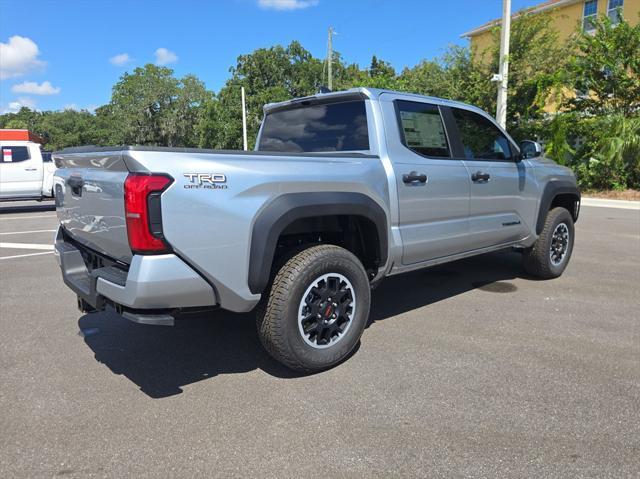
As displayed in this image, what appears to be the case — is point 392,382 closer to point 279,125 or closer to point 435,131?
point 435,131

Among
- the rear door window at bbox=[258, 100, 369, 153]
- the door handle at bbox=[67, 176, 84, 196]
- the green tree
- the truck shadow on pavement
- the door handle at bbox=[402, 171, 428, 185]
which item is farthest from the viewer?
the green tree

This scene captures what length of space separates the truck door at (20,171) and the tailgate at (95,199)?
467 inches

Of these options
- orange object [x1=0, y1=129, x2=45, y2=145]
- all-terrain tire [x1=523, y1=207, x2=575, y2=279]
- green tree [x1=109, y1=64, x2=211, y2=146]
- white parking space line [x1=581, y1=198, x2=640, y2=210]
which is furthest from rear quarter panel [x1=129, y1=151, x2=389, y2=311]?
green tree [x1=109, y1=64, x2=211, y2=146]

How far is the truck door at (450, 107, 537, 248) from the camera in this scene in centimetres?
452

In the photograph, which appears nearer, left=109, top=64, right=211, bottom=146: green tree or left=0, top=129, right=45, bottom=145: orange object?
left=0, top=129, right=45, bottom=145: orange object

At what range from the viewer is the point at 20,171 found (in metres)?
13.7

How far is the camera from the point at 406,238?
3.84 meters

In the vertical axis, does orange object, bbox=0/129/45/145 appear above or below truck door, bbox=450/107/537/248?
above

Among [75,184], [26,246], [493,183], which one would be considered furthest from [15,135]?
[493,183]

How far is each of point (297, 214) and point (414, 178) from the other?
1195 millimetres

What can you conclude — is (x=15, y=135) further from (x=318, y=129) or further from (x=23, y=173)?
(x=318, y=129)

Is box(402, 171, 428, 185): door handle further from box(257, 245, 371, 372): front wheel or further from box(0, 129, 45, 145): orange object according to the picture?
box(0, 129, 45, 145): orange object

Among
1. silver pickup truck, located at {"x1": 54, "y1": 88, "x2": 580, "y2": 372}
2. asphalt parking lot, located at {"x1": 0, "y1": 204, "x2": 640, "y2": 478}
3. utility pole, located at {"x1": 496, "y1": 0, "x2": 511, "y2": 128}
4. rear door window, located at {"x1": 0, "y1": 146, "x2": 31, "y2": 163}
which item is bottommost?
asphalt parking lot, located at {"x1": 0, "y1": 204, "x2": 640, "y2": 478}

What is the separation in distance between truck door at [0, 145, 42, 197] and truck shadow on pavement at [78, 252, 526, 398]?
11190mm
